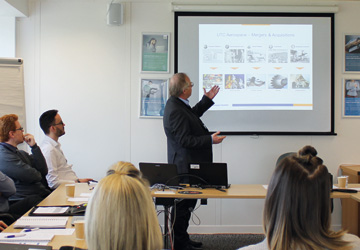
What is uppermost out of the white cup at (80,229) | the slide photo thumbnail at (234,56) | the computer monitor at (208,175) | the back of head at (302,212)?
the slide photo thumbnail at (234,56)

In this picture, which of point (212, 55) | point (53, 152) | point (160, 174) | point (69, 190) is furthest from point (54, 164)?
point (212, 55)

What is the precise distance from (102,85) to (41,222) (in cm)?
258

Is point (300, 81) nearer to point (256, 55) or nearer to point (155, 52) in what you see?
point (256, 55)

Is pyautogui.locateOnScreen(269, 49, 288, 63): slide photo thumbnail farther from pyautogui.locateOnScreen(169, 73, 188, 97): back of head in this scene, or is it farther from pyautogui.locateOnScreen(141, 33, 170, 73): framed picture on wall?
pyautogui.locateOnScreen(169, 73, 188, 97): back of head

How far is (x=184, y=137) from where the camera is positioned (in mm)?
3623

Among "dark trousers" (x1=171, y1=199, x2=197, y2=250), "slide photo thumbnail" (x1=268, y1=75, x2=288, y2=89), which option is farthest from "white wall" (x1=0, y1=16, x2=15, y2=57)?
"slide photo thumbnail" (x1=268, y1=75, x2=288, y2=89)

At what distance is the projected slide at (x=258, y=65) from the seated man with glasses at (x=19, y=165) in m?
2.09

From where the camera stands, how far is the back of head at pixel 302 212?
1.24m

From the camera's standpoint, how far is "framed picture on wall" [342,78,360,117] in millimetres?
4707

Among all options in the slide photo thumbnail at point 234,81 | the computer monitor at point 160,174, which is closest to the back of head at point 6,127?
the computer monitor at point 160,174

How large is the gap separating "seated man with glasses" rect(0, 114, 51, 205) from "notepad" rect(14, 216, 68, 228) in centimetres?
83

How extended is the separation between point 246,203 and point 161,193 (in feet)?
6.49

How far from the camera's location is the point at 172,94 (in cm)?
385

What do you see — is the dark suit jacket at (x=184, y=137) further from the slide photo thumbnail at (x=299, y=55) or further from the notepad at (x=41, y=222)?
the slide photo thumbnail at (x=299, y=55)
